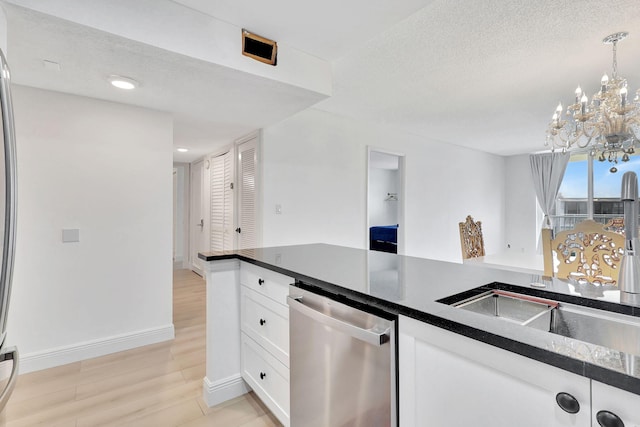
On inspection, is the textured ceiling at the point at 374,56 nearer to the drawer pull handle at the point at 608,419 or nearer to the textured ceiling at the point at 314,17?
the textured ceiling at the point at 314,17

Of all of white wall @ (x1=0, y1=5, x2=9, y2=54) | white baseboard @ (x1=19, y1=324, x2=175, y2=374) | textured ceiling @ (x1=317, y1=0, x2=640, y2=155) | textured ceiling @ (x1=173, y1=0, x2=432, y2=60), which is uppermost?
textured ceiling @ (x1=317, y1=0, x2=640, y2=155)

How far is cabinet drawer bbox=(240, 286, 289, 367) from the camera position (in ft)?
5.10

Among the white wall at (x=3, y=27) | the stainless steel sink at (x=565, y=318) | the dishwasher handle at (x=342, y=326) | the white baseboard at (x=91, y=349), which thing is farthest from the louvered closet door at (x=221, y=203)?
the stainless steel sink at (x=565, y=318)

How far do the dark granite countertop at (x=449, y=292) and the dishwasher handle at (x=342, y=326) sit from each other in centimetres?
8

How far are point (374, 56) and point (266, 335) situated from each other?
219cm

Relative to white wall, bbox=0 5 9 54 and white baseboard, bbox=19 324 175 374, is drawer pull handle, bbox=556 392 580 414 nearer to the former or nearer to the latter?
white wall, bbox=0 5 9 54

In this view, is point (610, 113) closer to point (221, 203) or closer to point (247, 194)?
point (247, 194)

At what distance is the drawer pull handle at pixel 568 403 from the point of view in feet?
1.97

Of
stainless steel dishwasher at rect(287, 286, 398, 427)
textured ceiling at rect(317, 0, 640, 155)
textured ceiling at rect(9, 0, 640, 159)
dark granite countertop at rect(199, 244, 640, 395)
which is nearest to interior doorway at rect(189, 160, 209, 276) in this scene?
textured ceiling at rect(9, 0, 640, 159)

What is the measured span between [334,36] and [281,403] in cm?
223

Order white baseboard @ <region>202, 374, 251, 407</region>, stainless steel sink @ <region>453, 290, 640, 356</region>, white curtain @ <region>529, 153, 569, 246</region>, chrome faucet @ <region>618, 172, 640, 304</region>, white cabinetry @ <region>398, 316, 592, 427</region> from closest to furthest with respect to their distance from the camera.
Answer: white cabinetry @ <region>398, 316, 592, 427</region>
stainless steel sink @ <region>453, 290, 640, 356</region>
chrome faucet @ <region>618, 172, 640, 304</region>
white baseboard @ <region>202, 374, 251, 407</region>
white curtain @ <region>529, 153, 569, 246</region>

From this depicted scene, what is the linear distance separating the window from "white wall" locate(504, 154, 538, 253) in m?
0.43

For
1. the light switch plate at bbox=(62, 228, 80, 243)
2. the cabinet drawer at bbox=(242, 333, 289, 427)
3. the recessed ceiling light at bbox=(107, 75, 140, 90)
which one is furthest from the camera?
the light switch plate at bbox=(62, 228, 80, 243)

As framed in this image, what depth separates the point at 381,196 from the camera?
8.69 meters
